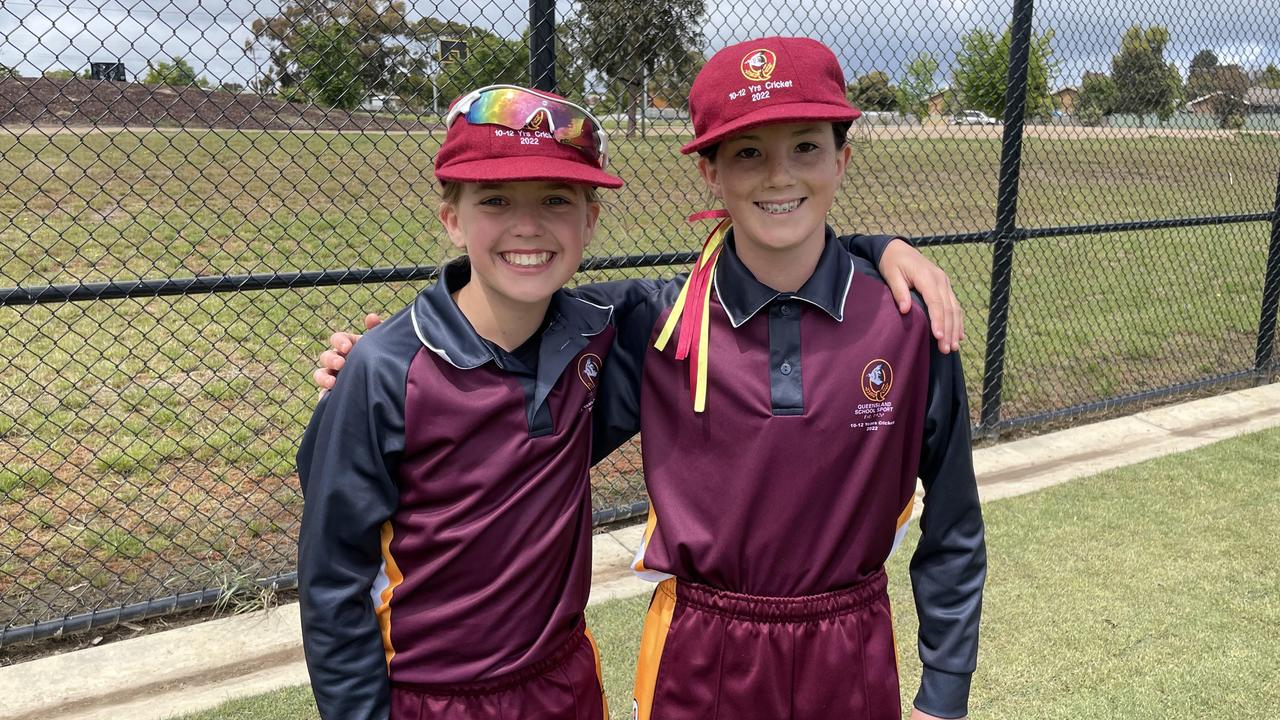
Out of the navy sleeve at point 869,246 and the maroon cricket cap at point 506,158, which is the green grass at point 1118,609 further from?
the maroon cricket cap at point 506,158

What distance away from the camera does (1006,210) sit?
194 inches

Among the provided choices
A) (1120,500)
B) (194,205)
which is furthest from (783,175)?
(194,205)

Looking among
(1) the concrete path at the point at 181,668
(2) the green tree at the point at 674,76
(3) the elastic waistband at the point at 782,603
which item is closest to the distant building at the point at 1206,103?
(2) the green tree at the point at 674,76

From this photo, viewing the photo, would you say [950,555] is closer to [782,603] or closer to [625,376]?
[782,603]

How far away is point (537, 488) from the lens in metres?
1.68

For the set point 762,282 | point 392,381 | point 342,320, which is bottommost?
point 342,320

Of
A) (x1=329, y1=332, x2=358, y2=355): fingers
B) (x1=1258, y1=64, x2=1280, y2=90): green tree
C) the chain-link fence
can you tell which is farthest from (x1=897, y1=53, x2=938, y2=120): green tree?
(x1=329, y1=332, x2=358, y2=355): fingers

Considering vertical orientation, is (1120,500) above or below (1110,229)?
below

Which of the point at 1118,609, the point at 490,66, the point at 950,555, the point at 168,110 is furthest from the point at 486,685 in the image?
the point at 168,110

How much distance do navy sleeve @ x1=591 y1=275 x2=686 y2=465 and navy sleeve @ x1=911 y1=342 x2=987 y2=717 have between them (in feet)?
1.72

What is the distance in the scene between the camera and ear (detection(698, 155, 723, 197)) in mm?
1801

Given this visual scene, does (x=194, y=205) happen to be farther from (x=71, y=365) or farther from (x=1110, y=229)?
(x=1110, y=229)

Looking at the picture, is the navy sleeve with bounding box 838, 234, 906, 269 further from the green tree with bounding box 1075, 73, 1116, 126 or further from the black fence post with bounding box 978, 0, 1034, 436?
the green tree with bounding box 1075, 73, 1116, 126

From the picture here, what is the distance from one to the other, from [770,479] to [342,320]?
6050mm
